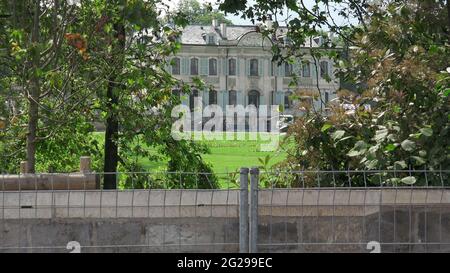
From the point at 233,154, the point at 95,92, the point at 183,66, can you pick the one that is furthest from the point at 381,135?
the point at 183,66

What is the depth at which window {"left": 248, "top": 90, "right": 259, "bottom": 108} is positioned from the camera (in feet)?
283

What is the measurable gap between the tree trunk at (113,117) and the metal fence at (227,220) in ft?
16.5

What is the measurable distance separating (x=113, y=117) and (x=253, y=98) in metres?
72.5

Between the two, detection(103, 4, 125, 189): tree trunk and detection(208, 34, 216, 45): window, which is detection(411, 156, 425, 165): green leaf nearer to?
detection(103, 4, 125, 189): tree trunk

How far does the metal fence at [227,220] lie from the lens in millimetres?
6855

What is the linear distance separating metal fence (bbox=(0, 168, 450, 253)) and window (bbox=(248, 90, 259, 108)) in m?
79.3

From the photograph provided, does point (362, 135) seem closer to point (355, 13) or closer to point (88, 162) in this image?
point (355, 13)

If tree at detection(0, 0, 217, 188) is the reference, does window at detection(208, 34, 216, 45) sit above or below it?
above

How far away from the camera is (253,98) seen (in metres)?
86.9

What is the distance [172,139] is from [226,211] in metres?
8.48

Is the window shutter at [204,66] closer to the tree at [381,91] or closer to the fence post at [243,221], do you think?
the tree at [381,91]

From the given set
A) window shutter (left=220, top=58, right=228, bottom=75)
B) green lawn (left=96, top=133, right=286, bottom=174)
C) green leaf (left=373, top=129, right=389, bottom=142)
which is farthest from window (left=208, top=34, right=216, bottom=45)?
green leaf (left=373, top=129, right=389, bottom=142)

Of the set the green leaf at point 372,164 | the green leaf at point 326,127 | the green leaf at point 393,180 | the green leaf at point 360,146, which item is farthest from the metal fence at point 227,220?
the green leaf at point 326,127

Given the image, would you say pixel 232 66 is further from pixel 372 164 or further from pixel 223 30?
pixel 372 164
